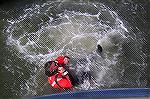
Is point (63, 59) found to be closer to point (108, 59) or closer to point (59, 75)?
point (59, 75)

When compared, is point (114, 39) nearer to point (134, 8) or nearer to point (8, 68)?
point (134, 8)

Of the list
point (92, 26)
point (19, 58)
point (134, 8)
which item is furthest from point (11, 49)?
point (134, 8)

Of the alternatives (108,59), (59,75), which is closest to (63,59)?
(59,75)

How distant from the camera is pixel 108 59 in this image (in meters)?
8.83

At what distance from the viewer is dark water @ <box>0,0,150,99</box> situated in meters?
8.41

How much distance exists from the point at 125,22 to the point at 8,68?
374 centimetres

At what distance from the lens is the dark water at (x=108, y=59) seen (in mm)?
8406

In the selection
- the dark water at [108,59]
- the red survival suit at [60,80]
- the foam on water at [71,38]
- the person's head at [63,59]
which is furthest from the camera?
the foam on water at [71,38]

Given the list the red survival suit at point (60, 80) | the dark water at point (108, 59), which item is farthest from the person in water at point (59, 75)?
the dark water at point (108, 59)

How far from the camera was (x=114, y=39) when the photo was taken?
921 cm

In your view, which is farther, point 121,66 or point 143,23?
point 143,23

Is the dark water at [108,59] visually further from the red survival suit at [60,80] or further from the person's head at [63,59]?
the person's head at [63,59]

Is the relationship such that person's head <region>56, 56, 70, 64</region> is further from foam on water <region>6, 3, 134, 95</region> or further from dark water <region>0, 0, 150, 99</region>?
dark water <region>0, 0, 150, 99</region>

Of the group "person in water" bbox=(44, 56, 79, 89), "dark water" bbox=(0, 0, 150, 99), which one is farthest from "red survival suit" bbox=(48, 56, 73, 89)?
"dark water" bbox=(0, 0, 150, 99)
